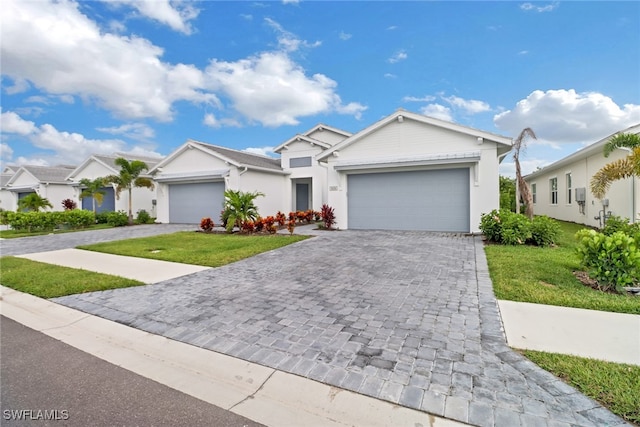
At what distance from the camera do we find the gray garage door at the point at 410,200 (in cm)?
1209

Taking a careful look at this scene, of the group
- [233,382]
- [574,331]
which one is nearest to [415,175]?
[574,331]

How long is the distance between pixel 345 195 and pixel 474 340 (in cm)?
1092

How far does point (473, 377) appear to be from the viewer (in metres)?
2.63

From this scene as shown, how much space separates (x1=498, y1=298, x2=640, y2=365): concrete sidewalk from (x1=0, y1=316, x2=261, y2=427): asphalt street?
3.17 m

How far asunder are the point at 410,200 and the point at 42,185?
2972cm

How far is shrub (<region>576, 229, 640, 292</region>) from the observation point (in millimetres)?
4641

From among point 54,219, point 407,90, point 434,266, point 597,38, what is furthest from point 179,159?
point 597,38

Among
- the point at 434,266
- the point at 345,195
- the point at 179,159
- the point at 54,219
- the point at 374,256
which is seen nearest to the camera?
the point at 434,266

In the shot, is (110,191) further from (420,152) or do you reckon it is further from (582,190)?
(582,190)

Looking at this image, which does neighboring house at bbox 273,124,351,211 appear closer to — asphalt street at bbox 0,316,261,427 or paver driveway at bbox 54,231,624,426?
paver driveway at bbox 54,231,624,426

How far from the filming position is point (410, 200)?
1275 cm

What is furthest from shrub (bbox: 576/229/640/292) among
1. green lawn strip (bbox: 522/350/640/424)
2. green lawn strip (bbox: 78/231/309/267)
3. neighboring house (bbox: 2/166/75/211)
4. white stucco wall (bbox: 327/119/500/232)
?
neighboring house (bbox: 2/166/75/211)

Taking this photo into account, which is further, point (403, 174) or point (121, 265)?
point (403, 174)

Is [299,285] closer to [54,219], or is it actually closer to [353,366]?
[353,366]
